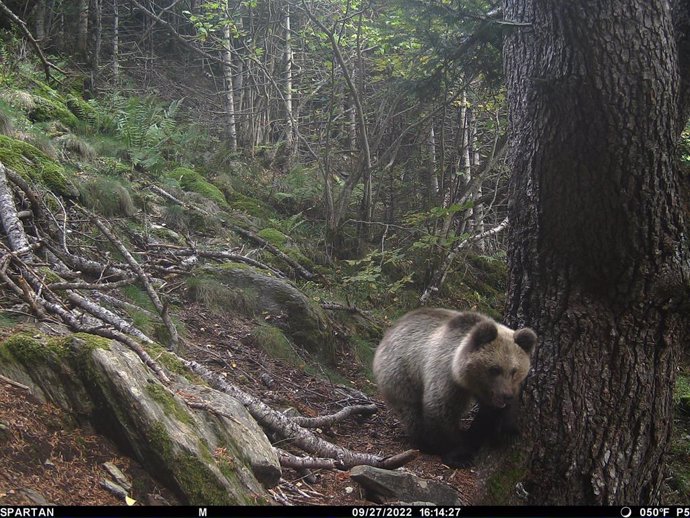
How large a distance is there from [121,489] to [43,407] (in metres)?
0.82

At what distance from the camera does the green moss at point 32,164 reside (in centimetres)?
784

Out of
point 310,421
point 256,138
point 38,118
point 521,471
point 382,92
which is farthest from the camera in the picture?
point 256,138

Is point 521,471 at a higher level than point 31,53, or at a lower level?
lower

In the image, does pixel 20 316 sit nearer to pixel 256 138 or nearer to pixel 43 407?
pixel 43 407

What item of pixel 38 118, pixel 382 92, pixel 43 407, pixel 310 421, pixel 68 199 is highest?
pixel 382 92

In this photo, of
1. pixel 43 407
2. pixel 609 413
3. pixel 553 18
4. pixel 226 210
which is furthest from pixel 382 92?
pixel 43 407

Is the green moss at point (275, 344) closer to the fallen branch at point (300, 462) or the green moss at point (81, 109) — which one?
the fallen branch at point (300, 462)

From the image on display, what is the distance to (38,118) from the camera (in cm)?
1168

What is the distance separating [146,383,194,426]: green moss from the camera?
4.29 metres

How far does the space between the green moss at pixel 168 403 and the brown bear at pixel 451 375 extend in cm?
280

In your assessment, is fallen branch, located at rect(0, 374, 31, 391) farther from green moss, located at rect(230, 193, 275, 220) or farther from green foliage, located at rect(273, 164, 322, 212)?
green foliage, located at rect(273, 164, 322, 212)

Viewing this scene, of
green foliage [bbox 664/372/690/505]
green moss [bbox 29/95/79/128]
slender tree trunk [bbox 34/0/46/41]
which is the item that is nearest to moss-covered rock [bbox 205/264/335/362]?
green foliage [bbox 664/372/690/505]

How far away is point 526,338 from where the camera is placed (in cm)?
543

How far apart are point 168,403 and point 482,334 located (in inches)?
118
